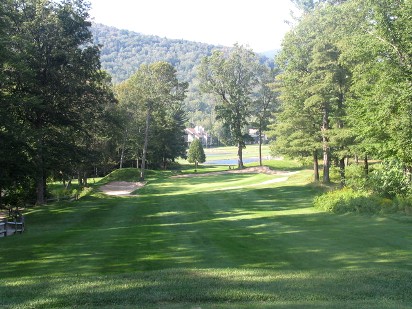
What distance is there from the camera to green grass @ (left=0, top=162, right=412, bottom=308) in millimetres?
6586

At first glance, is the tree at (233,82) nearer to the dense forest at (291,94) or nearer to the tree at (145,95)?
the tree at (145,95)

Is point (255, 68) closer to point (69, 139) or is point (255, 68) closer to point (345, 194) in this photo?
point (69, 139)

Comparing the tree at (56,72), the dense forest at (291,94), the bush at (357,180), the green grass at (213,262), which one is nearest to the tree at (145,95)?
the dense forest at (291,94)

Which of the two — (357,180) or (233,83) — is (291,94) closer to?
(357,180)

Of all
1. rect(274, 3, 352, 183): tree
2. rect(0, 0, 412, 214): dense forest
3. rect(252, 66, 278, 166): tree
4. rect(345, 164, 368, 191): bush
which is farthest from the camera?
rect(252, 66, 278, 166): tree

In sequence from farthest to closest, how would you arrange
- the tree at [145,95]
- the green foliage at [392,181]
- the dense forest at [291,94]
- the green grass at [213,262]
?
the tree at [145,95], the green foliage at [392,181], the dense forest at [291,94], the green grass at [213,262]

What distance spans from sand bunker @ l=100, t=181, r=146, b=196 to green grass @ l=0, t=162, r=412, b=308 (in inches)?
602

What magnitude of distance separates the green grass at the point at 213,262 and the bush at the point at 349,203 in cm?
103

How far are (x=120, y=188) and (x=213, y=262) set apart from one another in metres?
31.4

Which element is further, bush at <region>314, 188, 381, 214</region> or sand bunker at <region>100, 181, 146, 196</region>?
sand bunker at <region>100, 181, 146, 196</region>

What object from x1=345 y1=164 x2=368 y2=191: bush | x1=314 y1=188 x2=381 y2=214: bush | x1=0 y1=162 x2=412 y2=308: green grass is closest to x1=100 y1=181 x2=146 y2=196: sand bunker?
x1=0 y1=162 x2=412 y2=308: green grass

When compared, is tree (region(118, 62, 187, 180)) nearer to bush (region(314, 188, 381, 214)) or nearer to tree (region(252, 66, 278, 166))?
tree (region(252, 66, 278, 166))

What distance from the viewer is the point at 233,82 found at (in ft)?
197

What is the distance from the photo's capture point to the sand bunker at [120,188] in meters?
36.1
